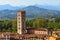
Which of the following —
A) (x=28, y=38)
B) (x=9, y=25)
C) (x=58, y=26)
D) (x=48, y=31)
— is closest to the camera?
(x=28, y=38)

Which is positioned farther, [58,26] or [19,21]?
[58,26]

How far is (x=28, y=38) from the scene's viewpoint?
104ft

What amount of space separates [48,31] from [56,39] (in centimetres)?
1896

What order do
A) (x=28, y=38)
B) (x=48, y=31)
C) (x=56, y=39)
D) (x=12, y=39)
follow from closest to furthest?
1. (x=56, y=39)
2. (x=12, y=39)
3. (x=28, y=38)
4. (x=48, y=31)

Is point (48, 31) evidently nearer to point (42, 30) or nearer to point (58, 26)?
point (42, 30)

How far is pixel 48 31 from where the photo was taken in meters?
37.8

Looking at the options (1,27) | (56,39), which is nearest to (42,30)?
(1,27)

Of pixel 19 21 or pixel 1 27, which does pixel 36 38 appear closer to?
pixel 19 21

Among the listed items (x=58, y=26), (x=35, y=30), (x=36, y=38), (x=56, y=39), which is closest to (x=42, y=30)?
(x=35, y=30)

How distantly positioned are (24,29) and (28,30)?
1.62 feet

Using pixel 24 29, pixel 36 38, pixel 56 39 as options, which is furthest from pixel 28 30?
pixel 56 39

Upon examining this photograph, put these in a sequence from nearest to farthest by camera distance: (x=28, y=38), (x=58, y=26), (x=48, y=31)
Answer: (x=28, y=38)
(x=48, y=31)
(x=58, y=26)

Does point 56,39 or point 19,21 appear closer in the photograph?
point 56,39

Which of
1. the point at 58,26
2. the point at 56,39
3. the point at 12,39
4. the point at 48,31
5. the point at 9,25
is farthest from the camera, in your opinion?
the point at 9,25
